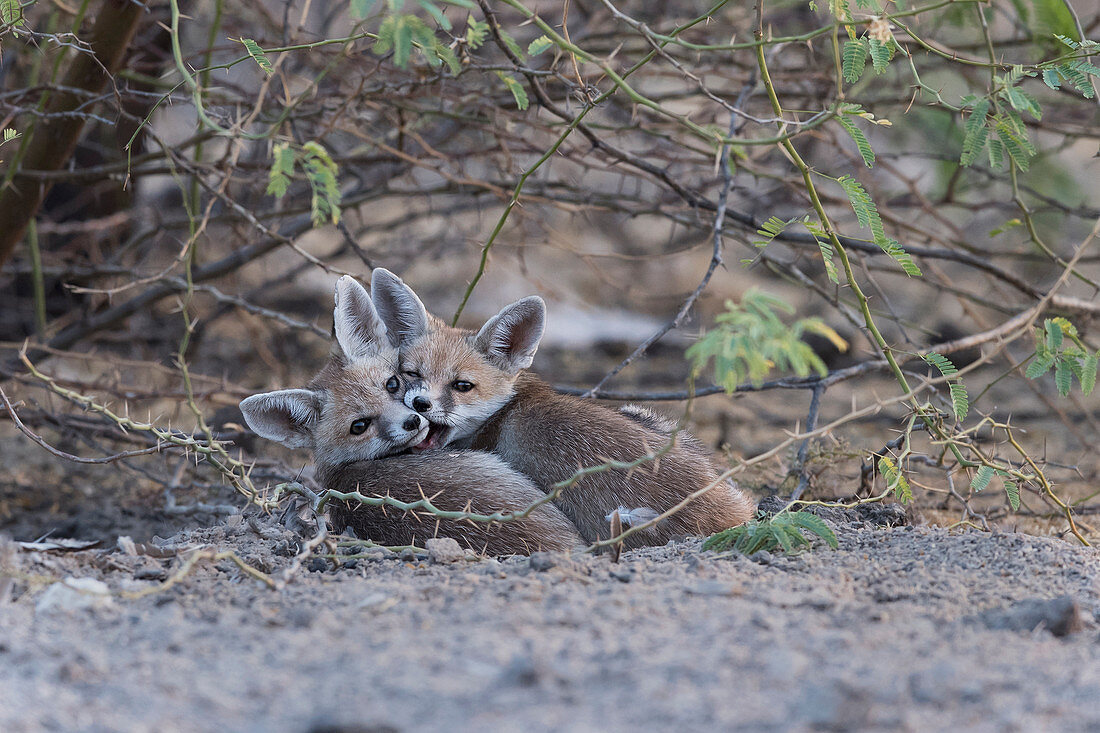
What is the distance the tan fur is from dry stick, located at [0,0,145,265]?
6.82ft

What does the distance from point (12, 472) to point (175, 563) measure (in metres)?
3.73

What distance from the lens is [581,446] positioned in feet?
11.7

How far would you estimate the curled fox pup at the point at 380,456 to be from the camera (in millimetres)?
3385

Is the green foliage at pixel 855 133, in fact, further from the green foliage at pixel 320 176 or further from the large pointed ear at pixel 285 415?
the large pointed ear at pixel 285 415

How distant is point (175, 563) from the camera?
116 inches

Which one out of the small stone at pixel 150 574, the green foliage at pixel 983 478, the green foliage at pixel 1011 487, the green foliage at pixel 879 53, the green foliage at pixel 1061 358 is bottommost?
the small stone at pixel 150 574

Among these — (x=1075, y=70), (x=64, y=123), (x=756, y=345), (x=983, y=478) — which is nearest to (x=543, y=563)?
(x=756, y=345)

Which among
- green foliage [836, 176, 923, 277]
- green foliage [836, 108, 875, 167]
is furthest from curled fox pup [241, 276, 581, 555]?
green foliage [836, 108, 875, 167]

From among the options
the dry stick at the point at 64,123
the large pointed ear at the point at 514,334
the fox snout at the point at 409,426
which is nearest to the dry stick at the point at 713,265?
the large pointed ear at the point at 514,334

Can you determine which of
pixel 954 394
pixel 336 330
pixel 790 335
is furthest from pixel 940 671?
pixel 336 330

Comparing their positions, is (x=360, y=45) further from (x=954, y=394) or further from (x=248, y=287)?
(x=248, y=287)

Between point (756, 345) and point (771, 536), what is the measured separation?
0.97 meters

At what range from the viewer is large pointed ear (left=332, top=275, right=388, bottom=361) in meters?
4.17

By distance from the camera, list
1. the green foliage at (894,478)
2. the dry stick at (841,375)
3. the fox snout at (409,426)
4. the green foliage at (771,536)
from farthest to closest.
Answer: the fox snout at (409,426)
the dry stick at (841,375)
the green foliage at (894,478)
the green foliage at (771,536)
